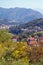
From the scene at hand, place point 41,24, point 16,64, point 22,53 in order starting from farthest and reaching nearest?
point 41,24 < point 22,53 < point 16,64

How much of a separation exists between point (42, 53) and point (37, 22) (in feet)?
489

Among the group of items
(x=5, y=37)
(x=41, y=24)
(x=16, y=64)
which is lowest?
(x=41, y=24)

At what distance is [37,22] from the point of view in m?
173

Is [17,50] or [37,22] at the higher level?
[17,50]

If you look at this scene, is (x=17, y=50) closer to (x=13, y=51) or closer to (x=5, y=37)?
(x=13, y=51)

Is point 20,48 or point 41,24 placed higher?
point 20,48

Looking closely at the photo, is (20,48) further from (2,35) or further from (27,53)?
(2,35)

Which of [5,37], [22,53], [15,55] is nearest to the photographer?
[15,55]

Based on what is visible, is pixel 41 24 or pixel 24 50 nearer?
pixel 24 50

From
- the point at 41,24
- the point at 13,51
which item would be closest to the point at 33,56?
the point at 13,51

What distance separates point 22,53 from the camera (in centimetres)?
2478

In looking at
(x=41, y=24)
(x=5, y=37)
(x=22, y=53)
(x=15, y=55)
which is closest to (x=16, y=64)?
(x=15, y=55)

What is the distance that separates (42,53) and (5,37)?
14.8 m

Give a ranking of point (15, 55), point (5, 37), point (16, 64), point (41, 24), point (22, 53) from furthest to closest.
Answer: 1. point (41, 24)
2. point (5, 37)
3. point (22, 53)
4. point (15, 55)
5. point (16, 64)
